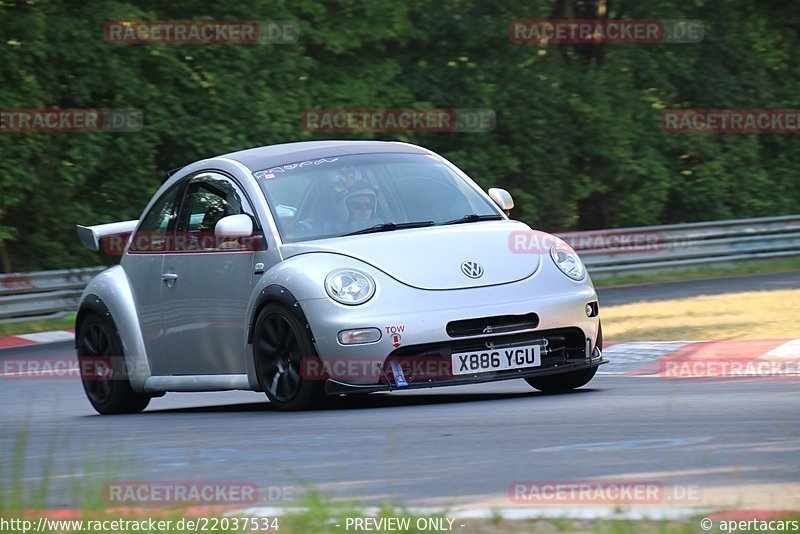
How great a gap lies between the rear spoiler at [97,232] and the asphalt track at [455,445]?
1261 millimetres

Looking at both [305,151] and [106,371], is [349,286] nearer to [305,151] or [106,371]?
[305,151]

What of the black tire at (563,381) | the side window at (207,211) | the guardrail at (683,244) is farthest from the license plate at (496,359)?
the guardrail at (683,244)

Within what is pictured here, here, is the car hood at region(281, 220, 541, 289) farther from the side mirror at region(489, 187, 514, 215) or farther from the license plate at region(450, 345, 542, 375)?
the side mirror at region(489, 187, 514, 215)

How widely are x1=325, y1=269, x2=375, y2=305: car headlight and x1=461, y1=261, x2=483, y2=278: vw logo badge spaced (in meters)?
0.55

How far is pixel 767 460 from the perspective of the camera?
5770 mm

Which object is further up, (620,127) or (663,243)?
(620,127)

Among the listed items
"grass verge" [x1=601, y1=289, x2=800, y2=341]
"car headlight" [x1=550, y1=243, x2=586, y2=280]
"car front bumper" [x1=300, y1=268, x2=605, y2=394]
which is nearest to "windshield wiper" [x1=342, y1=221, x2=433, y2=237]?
"car front bumper" [x1=300, y1=268, x2=605, y2=394]

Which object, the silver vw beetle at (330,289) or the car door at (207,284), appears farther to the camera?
the car door at (207,284)

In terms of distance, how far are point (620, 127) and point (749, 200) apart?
288 cm

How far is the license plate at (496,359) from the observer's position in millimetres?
8250

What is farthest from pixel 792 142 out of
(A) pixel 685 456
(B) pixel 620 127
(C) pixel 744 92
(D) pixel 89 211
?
(A) pixel 685 456

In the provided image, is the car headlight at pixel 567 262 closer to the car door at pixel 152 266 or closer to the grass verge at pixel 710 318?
the car door at pixel 152 266

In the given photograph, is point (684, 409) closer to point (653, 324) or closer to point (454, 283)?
point (454, 283)

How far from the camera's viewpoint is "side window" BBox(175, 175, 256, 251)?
9.31 metres
